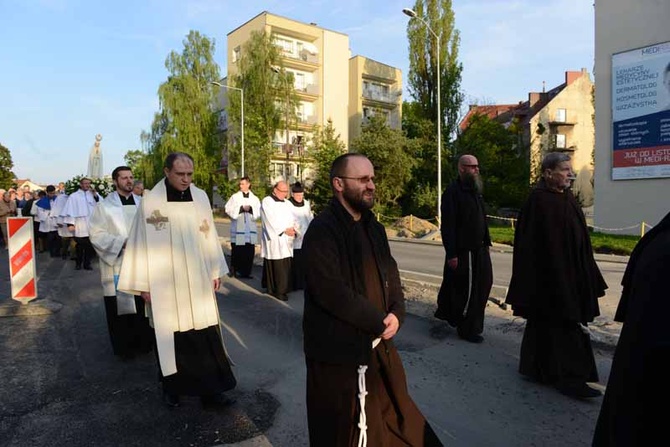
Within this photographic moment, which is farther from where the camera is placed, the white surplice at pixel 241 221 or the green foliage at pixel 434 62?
the green foliage at pixel 434 62

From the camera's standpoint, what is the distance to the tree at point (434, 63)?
3444 cm

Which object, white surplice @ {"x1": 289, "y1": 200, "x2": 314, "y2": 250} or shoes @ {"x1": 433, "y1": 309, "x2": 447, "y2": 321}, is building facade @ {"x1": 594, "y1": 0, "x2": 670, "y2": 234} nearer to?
white surplice @ {"x1": 289, "y1": 200, "x2": 314, "y2": 250}

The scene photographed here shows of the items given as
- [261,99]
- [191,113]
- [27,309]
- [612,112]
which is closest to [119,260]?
[27,309]

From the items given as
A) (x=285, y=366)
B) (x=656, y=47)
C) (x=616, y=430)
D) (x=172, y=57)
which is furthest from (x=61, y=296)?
(x=172, y=57)

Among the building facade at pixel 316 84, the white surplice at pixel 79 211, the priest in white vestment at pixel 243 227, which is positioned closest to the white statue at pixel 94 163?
the white surplice at pixel 79 211

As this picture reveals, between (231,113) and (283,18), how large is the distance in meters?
10.0

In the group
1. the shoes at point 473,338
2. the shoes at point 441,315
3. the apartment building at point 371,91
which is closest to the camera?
the shoes at point 473,338

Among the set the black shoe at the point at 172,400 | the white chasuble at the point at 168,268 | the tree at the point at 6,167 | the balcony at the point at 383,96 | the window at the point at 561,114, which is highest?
the balcony at the point at 383,96

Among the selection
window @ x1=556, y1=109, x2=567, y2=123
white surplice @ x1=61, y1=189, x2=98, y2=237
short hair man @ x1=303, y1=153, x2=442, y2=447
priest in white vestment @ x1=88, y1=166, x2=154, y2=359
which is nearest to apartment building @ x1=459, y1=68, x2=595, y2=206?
window @ x1=556, y1=109, x2=567, y2=123

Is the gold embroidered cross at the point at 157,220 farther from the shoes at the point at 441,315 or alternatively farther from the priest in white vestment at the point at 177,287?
the shoes at the point at 441,315

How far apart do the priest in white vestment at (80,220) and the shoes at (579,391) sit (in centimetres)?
1132

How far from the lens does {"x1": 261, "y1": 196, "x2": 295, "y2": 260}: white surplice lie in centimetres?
906

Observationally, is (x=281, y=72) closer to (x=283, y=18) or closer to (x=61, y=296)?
(x=283, y=18)

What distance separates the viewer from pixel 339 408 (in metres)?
2.64
